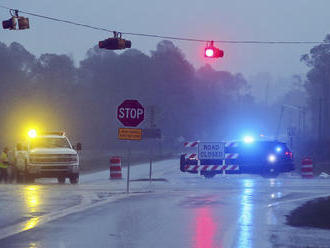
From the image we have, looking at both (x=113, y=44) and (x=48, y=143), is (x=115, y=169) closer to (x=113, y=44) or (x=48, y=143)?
(x=48, y=143)

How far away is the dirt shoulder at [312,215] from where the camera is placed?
1606 centimetres

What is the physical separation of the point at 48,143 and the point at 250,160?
9.19m

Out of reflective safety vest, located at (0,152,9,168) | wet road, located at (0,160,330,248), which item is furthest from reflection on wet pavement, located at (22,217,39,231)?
reflective safety vest, located at (0,152,9,168)

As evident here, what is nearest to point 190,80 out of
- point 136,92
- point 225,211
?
point 136,92

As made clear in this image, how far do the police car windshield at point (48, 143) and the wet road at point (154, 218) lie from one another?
8.33 meters

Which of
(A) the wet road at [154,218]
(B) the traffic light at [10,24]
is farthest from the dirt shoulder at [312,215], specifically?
(B) the traffic light at [10,24]

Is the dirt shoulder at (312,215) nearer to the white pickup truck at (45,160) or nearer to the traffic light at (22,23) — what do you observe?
the traffic light at (22,23)

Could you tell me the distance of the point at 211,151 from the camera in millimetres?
35781

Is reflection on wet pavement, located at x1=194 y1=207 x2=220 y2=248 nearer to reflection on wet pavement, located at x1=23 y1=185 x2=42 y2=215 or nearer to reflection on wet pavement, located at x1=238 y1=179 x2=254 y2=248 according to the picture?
reflection on wet pavement, located at x1=238 y1=179 x2=254 y2=248

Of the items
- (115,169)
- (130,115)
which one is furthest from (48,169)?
(130,115)

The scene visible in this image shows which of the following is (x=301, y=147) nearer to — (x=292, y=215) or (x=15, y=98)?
(x=15, y=98)

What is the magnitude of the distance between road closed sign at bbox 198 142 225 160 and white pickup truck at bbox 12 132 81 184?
206 inches

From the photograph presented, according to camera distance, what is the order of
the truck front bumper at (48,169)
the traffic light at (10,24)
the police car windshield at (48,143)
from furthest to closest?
the police car windshield at (48,143) → the truck front bumper at (48,169) → the traffic light at (10,24)

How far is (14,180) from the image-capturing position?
35.5 meters
